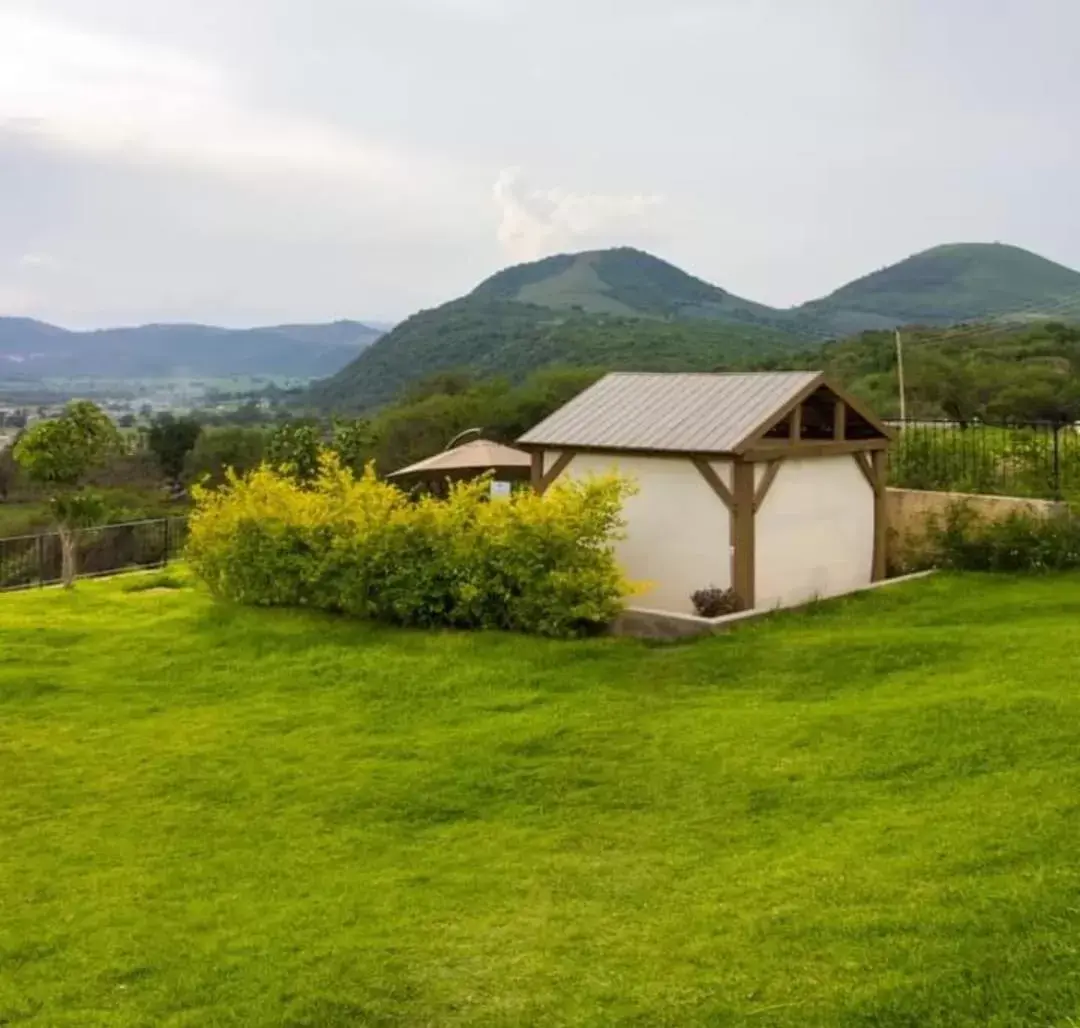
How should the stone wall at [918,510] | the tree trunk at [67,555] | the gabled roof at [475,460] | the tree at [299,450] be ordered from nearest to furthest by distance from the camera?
the stone wall at [918,510] → the tree trunk at [67,555] → the gabled roof at [475,460] → the tree at [299,450]

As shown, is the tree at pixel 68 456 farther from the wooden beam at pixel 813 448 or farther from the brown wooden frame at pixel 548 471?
the wooden beam at pixel 813 448

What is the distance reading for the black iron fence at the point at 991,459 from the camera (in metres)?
13.9

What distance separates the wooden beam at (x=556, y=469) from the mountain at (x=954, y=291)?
261 ft

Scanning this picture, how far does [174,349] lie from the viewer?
607 ft

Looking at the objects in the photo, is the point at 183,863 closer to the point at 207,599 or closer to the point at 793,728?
the point at 793,728

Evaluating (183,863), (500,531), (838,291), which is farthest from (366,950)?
(838,291)

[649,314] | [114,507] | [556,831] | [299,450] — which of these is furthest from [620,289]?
[556,831]

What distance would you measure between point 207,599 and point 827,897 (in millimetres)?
10032

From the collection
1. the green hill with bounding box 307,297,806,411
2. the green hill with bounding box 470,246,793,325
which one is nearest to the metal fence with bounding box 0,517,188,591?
the green hill with bounding box 307,297,806,411

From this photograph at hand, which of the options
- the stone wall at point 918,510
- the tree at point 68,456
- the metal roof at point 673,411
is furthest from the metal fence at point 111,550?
the stone wall at point 918,510

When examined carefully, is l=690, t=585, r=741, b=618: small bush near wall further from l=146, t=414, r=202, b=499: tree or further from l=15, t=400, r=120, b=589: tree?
l=146, t=414, r=202, b=499: tree

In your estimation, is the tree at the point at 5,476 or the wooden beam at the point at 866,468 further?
the tree at the point at 5,476

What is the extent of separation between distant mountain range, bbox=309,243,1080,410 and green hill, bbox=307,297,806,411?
14cm

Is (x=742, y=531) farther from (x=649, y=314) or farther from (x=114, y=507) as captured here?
(x=649, y=314)
